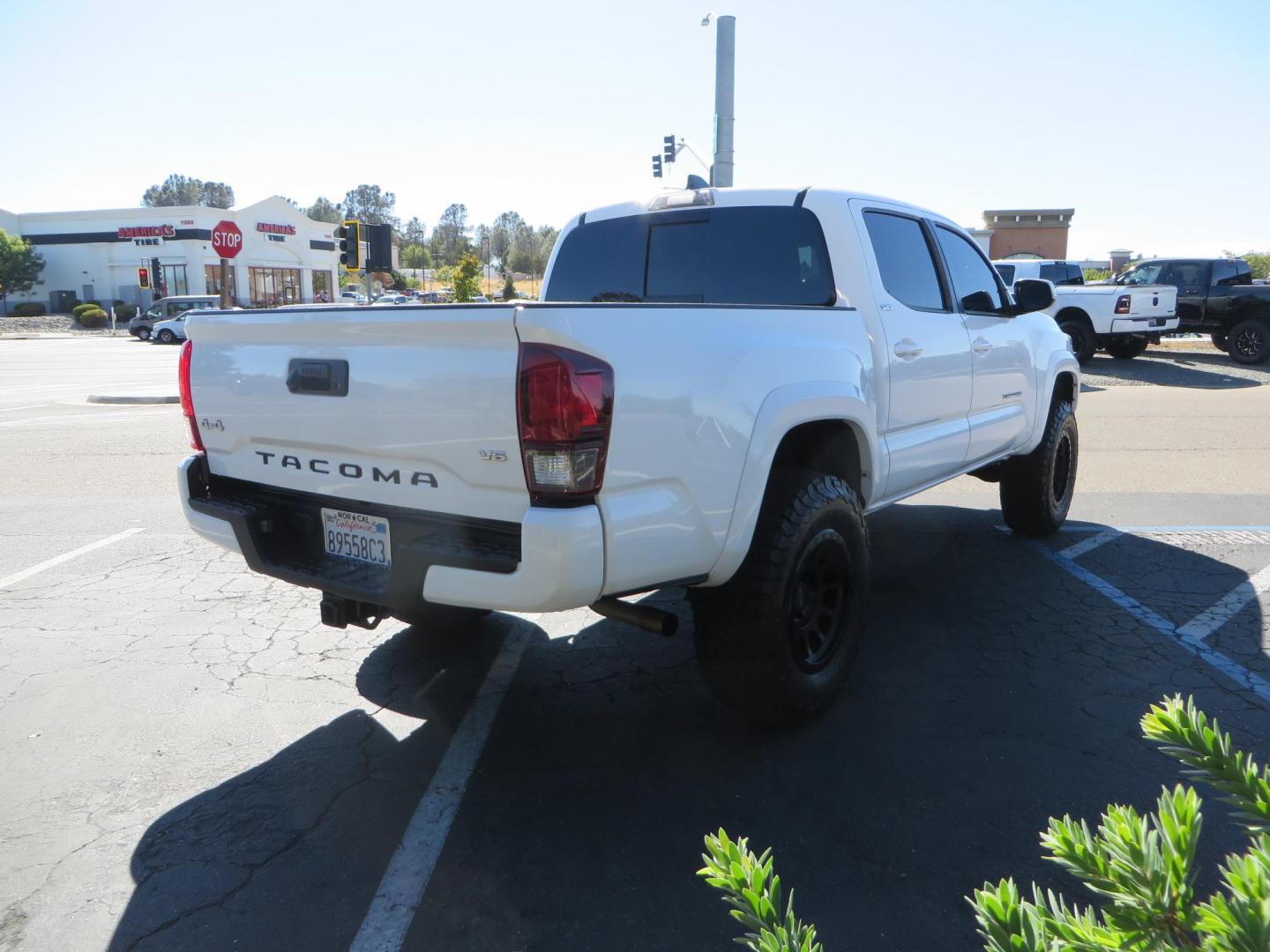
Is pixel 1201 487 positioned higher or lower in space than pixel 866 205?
lower

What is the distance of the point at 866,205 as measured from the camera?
4.52 meters

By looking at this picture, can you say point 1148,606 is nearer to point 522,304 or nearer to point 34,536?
point 522,304

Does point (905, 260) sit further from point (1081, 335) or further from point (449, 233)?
point (449, 233)

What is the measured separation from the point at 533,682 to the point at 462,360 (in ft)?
5.88

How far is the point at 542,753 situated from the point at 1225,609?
148 inches

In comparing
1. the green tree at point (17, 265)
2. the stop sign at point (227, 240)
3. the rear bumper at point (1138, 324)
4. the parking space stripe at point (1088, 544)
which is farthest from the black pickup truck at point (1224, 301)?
the green tree at point (17, 265)

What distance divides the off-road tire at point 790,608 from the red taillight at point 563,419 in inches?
33.6

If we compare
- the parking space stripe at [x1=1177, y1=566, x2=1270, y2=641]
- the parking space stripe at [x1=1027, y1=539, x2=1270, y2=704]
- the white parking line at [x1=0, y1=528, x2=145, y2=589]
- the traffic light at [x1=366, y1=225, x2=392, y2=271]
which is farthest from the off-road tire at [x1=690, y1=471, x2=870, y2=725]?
the traffic light at [x1=366, y1=225, x2=392, y2=271]

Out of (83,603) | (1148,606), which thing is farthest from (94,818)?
(1148,606)

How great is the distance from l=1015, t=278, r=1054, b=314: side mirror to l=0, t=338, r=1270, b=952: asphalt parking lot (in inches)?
61.8

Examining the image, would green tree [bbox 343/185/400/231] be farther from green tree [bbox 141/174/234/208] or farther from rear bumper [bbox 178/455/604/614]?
rear bumper [bbox 178/455/604/614]

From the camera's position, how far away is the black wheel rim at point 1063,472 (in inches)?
259

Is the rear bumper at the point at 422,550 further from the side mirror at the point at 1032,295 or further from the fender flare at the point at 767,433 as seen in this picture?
the side mirror at the point at 1032,295

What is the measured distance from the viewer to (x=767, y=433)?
3.32 metres
